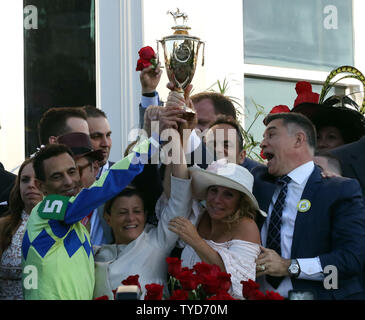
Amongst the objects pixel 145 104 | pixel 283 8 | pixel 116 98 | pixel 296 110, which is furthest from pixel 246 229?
pixel 283 8

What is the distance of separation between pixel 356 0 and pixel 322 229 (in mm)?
4296

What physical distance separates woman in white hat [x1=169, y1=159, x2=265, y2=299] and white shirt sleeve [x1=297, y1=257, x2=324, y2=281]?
0.24 metres

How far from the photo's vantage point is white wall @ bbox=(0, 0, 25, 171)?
6301mm

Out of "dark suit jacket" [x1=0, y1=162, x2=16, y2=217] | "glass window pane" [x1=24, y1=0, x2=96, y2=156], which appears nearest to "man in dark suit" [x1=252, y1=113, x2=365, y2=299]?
"dark suit jacket" [x1=0, y1=162, x2=16, y2=217]

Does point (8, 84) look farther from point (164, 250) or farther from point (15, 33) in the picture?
point (164, 250)

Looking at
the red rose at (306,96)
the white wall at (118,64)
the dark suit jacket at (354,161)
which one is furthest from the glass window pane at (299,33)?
the dark suit jacket at (354,161)

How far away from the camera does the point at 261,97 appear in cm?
743

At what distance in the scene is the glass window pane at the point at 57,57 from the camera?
6.55 metres

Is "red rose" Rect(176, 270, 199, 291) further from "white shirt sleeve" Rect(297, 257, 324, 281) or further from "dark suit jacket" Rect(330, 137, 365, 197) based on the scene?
"dark suit jacket" Rect(330, 137, 365, 197)

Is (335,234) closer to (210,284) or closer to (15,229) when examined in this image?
(210,284)

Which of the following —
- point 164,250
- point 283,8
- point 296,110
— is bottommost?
point 164,250

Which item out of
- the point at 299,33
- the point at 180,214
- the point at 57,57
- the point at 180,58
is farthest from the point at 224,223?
the point at 299,33

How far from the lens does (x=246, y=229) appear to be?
4094 millimetres

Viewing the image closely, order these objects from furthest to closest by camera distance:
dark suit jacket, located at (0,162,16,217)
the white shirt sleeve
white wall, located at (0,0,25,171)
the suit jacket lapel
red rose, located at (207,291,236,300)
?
1. white wall, located at (0,0,25,171)
2. dark suit jacket, located at (0,162,16,217)
3. the suit jacket lapel
4. the white shirt sleeve
5. red rose, located at (207,291,236,300)
